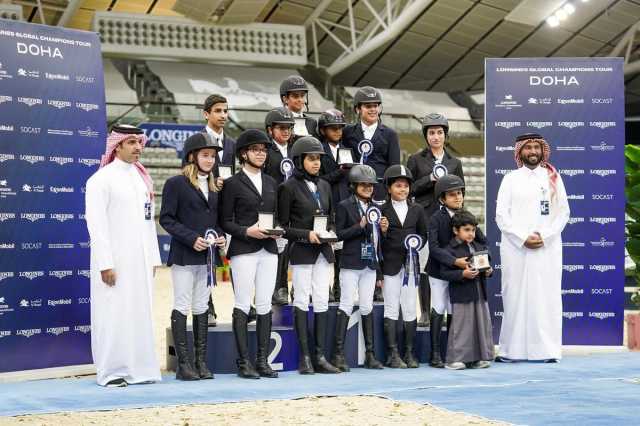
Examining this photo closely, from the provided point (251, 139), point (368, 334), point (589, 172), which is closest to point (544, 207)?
point (589, 172)

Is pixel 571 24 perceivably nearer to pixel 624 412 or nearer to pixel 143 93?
pixel 143 93

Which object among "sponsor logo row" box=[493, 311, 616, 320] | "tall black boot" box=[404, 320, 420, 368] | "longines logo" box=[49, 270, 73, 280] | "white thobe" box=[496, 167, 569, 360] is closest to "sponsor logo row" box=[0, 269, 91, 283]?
"longines logo" box=[49, 270, 73, 280]

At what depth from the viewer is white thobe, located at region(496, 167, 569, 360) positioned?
27.9 ft

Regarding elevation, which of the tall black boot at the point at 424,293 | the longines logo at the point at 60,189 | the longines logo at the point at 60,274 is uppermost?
the longines logo at the point at 60,189

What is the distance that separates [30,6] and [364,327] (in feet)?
51.8

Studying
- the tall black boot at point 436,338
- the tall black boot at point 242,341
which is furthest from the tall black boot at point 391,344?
the tall black boot at point 242,341

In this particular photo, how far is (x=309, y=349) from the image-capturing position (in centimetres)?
788

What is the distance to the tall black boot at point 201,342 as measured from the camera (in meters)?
7.38

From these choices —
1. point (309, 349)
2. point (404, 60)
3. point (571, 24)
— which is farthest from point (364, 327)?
point (404, 60)

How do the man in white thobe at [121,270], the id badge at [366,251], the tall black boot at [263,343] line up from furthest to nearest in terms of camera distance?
the id badge at [366,251] < the tall black boot at [263,343] < the man in white thobe at [121,270]

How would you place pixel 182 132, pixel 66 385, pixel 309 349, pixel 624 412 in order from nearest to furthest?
pixel 624 412 < pixel 66 385 < pixel 309 349 < pixel 182 132

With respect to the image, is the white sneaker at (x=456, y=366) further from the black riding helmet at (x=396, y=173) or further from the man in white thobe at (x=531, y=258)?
the black riding helmet at (x=396, y=173)

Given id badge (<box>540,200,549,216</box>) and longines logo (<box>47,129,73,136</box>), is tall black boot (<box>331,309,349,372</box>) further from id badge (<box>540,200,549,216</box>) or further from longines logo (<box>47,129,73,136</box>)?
longines logo (<box>47,129,73,136</box>)

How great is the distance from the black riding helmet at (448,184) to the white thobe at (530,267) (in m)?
0.59
